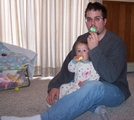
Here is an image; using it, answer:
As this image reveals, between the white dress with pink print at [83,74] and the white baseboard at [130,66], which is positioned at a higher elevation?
the white dress with pink print at [83,74]

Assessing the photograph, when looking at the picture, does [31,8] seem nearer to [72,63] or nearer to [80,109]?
[72,63]

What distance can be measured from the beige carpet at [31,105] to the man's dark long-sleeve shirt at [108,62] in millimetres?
173

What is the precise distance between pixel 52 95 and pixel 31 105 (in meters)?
0.31

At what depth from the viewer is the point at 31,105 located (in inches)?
58.9

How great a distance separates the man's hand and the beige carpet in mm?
164

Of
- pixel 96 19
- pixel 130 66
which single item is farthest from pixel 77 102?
pixel 130 66

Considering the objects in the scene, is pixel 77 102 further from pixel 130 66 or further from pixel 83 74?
pixel 130 66

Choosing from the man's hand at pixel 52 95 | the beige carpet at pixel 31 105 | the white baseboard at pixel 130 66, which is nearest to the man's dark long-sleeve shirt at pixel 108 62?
the man's hand at pixel 52 95

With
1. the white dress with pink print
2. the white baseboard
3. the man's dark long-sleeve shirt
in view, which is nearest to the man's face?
the man's dark long-sleeve shirt

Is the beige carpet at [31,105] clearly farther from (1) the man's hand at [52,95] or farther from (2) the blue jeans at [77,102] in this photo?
(2) the blue jeans at [77,102]

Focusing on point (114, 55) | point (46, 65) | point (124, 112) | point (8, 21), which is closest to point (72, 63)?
point (114, 55)

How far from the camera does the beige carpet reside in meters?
1.31

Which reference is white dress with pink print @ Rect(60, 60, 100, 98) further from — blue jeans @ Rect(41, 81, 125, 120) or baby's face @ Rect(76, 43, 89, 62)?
blue jeans @ Rect(41, 81, 125, 120)

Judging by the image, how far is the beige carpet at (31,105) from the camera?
51.8 inches
